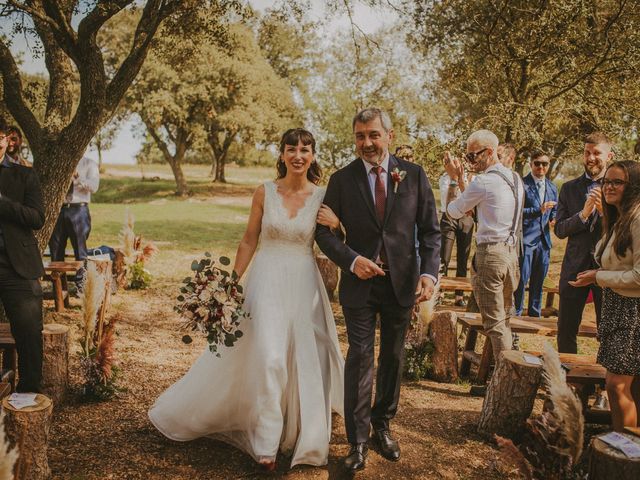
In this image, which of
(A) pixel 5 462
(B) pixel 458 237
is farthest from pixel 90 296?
(B) pixel 458 237

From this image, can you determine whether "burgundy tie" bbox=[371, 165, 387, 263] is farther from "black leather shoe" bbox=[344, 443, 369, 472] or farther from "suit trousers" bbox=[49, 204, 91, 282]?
"suit trousers" bbox=[49, 204, 91, 282]

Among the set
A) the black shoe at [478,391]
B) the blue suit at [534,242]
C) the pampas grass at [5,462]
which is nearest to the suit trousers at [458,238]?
the blue suit at [534,242]

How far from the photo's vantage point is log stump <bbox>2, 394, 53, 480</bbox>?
141 inches

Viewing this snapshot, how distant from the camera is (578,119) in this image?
34.4ft

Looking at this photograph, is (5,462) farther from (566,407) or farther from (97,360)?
(97,360)

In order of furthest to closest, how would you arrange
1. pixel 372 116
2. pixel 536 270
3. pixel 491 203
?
pixel 536 270, pixel 491 203, pixel 372 116

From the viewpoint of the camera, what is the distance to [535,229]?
845cm

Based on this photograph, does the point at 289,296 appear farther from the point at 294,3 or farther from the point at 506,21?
the point at 506,21

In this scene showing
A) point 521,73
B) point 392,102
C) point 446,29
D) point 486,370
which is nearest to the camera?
point 486,370

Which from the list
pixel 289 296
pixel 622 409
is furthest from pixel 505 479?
pixel 289 296

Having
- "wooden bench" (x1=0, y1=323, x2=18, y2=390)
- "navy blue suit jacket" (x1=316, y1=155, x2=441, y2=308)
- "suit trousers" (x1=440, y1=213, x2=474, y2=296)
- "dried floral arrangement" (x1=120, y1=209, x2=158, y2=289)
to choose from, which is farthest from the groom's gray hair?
"dried floral arrangement" (x1=120, y1=209, x2=158, y2=289)

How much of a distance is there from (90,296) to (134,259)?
5.57 m

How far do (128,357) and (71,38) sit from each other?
13.2ft

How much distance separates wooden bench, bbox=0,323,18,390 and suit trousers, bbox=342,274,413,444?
9.74 feet
